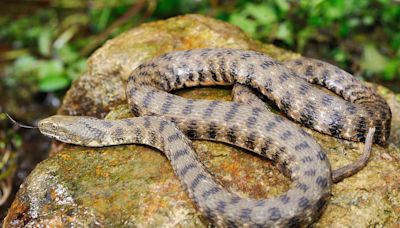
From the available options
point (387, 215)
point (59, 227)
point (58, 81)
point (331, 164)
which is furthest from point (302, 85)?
point (58, 81)

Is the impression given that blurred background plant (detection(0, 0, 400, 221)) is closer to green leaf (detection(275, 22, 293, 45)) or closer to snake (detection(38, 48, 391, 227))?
green leaf (detection(275, 22, 293, 45))

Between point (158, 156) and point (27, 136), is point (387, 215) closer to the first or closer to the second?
point (158, 156)

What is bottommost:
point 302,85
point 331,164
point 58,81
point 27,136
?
point 27,136

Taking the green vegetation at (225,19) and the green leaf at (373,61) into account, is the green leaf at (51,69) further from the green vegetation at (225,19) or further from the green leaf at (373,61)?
the green leaf at (373,61)

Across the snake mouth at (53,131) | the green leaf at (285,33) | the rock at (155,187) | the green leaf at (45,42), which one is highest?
the snake mouth at (53,131)

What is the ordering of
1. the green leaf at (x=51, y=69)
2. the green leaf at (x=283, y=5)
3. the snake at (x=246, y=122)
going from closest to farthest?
1. the snake at (x=246, y=122)
2. the green leaf at (x=283, y=5)
3. the green leaf at (x=51, y=69)

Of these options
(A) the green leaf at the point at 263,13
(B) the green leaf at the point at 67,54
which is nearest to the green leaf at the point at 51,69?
(B) the green leaf at the point at 67,54

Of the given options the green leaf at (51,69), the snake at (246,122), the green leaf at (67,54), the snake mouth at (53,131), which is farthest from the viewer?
the green leaf at (67,54)

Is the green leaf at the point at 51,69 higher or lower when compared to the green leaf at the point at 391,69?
higher
